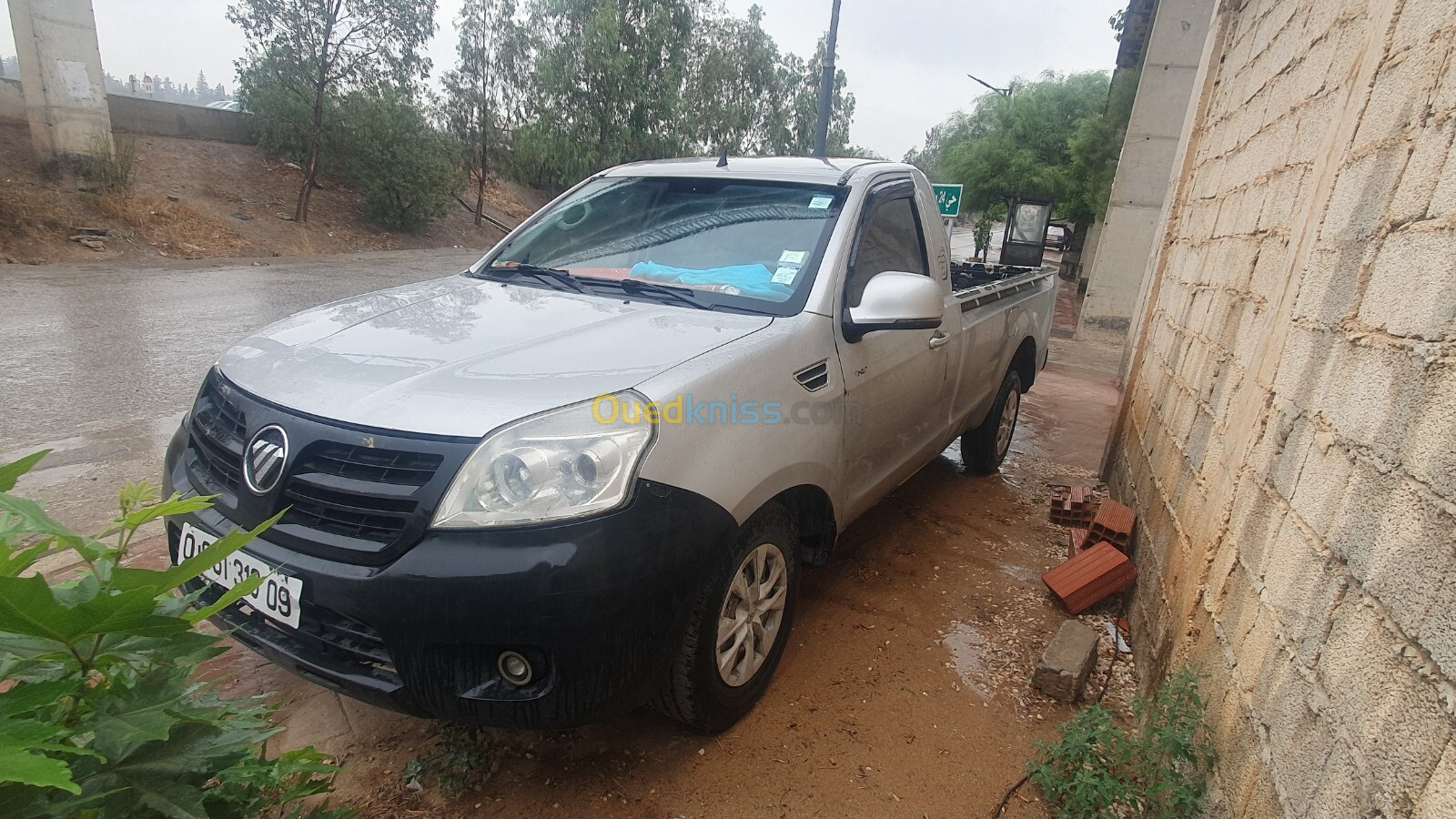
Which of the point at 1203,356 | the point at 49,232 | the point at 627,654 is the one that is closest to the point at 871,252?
the point at 1203,356

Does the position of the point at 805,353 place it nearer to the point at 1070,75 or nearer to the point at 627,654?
the point at 627,654

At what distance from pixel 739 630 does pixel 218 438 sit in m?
1.62

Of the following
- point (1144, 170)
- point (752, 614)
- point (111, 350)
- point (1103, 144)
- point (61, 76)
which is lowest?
point (111, 350)

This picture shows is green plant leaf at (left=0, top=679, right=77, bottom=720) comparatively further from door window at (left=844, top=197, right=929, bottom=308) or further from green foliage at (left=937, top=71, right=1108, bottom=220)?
green foliage at (left=937, top=71, right=1108, bottom=220)

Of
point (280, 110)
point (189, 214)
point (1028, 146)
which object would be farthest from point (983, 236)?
point (189, 214)

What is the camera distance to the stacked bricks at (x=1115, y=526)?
3.57 metres

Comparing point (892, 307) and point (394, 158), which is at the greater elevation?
point (394, 158)

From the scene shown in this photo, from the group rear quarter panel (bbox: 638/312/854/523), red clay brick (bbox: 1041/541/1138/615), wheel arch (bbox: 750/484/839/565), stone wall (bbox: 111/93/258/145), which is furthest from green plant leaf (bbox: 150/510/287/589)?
stone wall (bbox: 111/93/258/145)

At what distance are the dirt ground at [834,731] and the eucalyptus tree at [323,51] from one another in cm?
1901

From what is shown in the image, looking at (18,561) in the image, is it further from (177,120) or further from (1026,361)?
(177,120)

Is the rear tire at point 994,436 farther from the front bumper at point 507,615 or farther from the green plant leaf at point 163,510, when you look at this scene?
the green plant leaf at point 163,510

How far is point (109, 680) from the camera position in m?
1.10

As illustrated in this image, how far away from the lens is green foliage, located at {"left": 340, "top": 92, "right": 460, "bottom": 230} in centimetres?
1911

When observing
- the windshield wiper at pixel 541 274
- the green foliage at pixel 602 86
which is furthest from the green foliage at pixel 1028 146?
the windshield wiper at pixel 541 274
